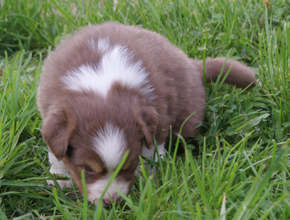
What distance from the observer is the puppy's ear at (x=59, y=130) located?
3004mm

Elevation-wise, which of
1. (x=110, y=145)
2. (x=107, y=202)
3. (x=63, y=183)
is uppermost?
(x=110, y=145)

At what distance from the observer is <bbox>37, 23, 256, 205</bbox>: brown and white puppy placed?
298 cm

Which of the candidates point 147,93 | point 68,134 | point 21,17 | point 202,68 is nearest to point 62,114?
point 68,134

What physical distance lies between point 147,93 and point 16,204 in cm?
121

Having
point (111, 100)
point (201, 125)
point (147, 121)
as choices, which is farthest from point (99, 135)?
point (201, 125)

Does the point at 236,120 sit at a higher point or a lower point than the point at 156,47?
lower

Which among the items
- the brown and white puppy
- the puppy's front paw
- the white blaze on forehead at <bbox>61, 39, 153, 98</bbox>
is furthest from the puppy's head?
the puppy's front paw

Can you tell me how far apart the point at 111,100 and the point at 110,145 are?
0.31m

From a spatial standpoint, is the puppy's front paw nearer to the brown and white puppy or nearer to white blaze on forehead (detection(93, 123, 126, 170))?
the brown and white puppy

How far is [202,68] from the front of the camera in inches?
171

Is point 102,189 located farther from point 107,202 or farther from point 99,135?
point 99,135

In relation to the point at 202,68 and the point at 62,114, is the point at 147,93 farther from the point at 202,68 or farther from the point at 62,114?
the point at 202,68

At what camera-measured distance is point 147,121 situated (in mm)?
3139

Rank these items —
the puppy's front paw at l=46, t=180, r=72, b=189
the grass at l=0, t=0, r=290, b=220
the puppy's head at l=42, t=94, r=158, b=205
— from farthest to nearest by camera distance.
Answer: the puppy's front paw at l=46, t=180, r=72, b=189 < the puppy's head at l=42, t=94, r=158, b=205 < the grass at l=0, t=0, r=290, b=220
